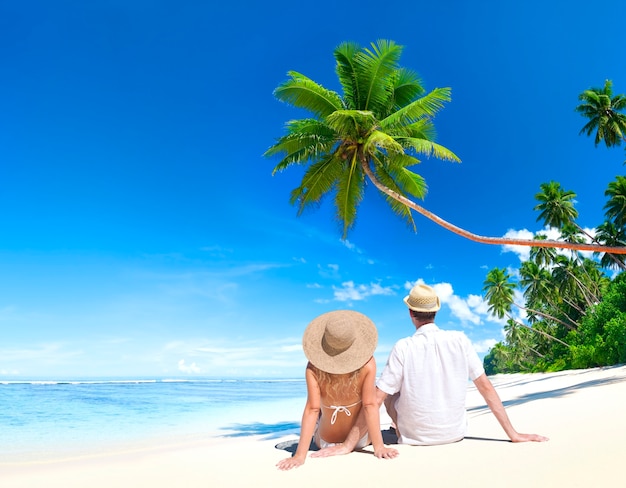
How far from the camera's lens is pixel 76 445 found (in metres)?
8.45

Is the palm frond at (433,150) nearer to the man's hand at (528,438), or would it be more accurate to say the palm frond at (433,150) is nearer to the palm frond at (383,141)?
the palm frond at (383,141)

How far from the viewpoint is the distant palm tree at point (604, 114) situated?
2794 centimetres

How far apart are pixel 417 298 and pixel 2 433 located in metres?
10.9

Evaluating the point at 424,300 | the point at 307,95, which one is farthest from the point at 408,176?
the point at 424,300

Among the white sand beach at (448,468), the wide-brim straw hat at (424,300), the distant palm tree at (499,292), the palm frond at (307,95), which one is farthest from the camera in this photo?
the distant palm tree at (499,292)

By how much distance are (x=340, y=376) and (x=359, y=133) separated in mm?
9552

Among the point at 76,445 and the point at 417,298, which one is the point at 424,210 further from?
the point at 76,445

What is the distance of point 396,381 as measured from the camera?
3619mm

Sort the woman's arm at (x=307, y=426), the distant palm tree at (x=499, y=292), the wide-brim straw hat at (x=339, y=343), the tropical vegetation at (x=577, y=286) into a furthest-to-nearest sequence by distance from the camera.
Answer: the distant palm tree at (x=499, y=292)
the tropical vegetation at (x=577, y=286)
the wide-brim straw hat at (x=339, y=343)
the woman's arm at (x=307, y=426)

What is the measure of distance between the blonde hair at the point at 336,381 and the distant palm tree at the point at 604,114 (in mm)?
A: 31111

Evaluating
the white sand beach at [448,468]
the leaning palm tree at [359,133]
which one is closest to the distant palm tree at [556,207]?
the leaning palm tree at [359,133]

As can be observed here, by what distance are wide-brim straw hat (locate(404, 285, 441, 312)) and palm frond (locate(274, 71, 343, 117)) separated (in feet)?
30.8

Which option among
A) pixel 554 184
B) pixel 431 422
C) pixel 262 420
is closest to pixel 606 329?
pixel 554 184

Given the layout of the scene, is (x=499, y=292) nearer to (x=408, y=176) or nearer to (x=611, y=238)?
(x=611, y=238)
